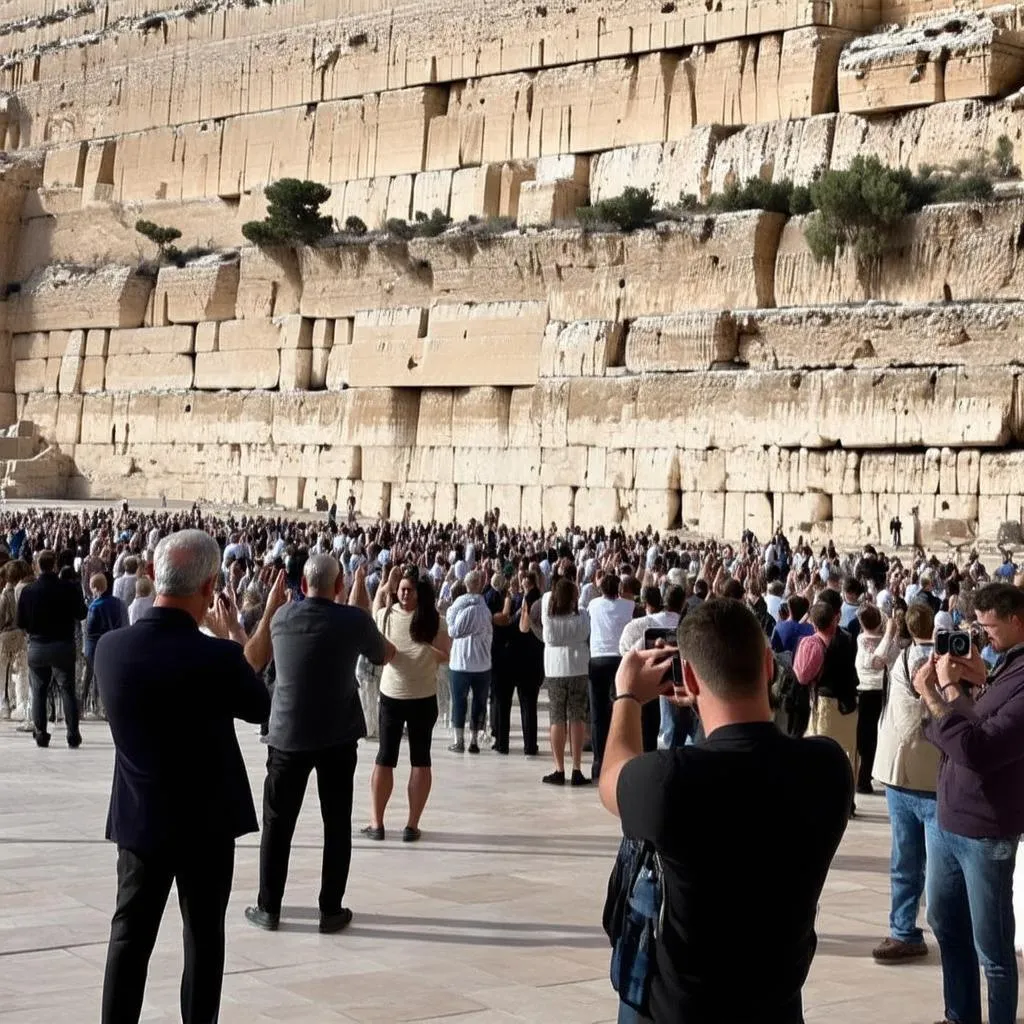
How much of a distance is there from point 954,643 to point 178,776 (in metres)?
2.27

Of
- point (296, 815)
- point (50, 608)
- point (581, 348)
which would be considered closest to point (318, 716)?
point (296, 815)

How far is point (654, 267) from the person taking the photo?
34125 millimetres

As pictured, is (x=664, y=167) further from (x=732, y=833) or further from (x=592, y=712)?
(x=732, y=833)

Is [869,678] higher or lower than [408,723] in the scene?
higher

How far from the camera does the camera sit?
5.35m

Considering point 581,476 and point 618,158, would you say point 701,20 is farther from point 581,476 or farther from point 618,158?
point 581,476

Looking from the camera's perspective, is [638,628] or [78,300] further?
[78,300]

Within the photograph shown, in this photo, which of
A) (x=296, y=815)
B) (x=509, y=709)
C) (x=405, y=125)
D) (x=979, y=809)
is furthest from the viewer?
(x=405, y=125)

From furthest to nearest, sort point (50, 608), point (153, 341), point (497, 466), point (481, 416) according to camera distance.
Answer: point (153, 341) → point (481, 416) → point (497, 466) → point (50, 608)

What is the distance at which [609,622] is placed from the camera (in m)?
10.9

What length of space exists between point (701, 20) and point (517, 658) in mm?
26970

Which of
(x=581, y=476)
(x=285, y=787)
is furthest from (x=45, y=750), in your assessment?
(x=581, y=476)

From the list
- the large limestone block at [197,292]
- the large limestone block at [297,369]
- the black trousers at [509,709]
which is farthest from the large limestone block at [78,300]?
the black trousers at [509,709]

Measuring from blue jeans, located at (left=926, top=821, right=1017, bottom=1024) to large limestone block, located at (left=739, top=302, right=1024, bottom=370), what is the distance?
77.1 ft
